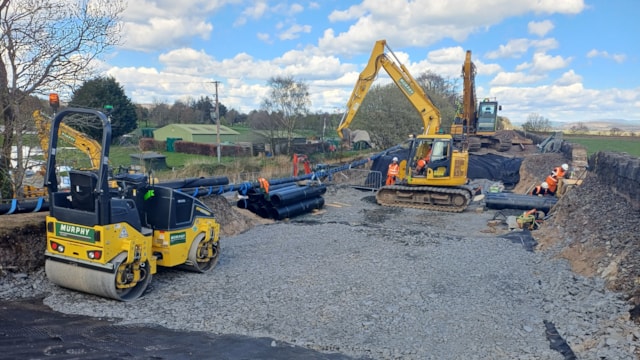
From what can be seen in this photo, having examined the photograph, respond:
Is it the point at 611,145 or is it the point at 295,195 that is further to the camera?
the point at 611,145

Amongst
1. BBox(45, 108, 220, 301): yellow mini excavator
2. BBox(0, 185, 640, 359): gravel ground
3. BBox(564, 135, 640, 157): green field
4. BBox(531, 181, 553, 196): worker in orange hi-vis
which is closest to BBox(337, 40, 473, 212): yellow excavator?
BBox(531, 181, 553, 196): worker in orange hi-vis

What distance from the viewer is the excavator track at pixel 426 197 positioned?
16453 mm

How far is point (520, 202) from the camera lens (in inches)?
589

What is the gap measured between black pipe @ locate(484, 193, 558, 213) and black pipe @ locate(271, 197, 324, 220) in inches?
225

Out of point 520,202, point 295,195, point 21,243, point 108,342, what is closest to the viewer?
point 108,342

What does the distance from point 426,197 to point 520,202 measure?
10.6 ft

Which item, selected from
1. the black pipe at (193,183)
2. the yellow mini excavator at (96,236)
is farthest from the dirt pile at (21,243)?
the black pipe at (193,183)

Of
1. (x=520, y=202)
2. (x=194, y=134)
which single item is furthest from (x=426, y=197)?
(x=194, y=134)

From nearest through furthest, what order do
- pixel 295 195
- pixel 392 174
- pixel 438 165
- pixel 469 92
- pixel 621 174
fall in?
pixel 621 174, pixel 295 195, pixel 438 165, pixel 392 174, pixel 469 92

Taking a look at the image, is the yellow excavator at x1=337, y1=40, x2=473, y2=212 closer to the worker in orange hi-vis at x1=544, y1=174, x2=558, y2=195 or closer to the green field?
the worker in orange hi-vis at x1=544, y1=174, x2=558, y2=195

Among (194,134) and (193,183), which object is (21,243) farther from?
(194,134)

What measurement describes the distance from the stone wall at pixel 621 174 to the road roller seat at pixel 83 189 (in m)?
9.47

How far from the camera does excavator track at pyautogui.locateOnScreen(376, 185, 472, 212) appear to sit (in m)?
16.5

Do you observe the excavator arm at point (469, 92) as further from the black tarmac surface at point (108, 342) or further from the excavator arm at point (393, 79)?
the black tarmac surface at point (108, 342)
